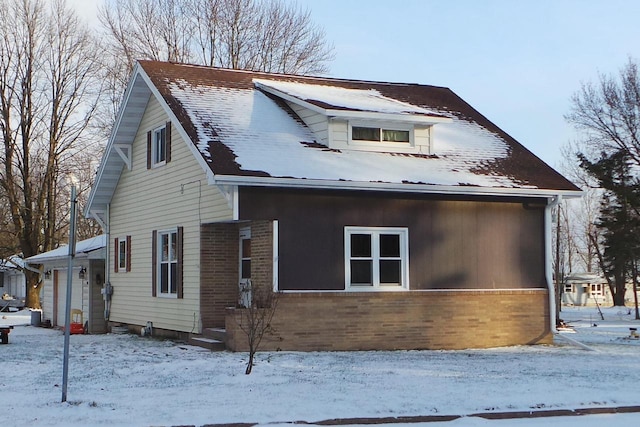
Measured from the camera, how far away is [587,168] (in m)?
44.0

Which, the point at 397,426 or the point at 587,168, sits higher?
the point at 587,168

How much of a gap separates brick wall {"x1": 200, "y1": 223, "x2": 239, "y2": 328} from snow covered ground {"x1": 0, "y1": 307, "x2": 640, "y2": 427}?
1623 millimetres

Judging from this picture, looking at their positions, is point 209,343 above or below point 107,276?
below

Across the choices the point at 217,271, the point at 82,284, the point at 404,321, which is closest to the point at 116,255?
the point at 82,284

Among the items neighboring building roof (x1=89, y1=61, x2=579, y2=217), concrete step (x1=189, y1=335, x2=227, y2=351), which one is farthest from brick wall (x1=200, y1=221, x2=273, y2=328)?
neighboring building roof (x1=89, y1=61, x2=579, y2=217)

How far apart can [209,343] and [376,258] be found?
4.17m

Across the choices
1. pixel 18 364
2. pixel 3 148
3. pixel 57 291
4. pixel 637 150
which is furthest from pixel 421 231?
pixel 3 148

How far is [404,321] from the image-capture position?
67.1 feet

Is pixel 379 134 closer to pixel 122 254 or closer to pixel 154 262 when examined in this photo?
pixel 154 262

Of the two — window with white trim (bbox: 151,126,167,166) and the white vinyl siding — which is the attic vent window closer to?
the white vinyl siding

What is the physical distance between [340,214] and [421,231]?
208cm

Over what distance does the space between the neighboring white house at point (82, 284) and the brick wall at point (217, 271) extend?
8.09 m

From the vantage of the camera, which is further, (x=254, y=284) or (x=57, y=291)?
(x=57, y=291)

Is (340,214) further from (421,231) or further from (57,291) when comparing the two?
(57,291)
